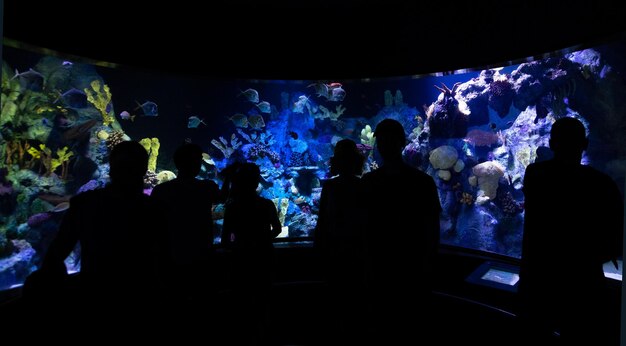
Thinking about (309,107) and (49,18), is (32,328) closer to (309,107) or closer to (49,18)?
(49,18)

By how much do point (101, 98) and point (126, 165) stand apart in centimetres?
564

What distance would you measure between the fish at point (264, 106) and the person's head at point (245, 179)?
13.9ft

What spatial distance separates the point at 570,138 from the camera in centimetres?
229

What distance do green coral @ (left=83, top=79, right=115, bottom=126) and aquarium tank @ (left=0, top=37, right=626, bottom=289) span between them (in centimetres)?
2

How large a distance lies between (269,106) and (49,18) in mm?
3935

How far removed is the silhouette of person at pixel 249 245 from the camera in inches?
121

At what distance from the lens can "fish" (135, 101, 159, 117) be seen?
6602 mm

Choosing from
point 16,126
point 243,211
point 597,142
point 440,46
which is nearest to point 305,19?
point 440,46

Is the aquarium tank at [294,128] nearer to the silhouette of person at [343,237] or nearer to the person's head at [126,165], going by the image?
the silhouette of person at [343,237]

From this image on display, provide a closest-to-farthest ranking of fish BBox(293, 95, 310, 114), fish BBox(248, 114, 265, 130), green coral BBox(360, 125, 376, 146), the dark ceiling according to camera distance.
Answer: the dark ceiling
fish BBox(293, 95, 310, 114)
fish BBox(248, 114, 265, 130)
green coral BBox(360, 125, 376, 146)

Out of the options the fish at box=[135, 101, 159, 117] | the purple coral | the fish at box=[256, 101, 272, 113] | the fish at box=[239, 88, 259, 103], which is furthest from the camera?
the fish at box=[256, 101, 272, 113]

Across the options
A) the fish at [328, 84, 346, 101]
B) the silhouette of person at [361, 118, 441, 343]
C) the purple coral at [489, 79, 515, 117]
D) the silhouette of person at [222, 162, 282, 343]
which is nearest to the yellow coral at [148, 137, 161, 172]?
the fish at [328, 84, 346, 101]

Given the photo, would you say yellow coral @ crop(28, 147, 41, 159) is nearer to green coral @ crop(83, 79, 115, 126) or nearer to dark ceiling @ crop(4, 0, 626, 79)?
green coral @ crop(83, 79, 115, 126)

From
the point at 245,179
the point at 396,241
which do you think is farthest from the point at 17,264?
the point at 396,241
